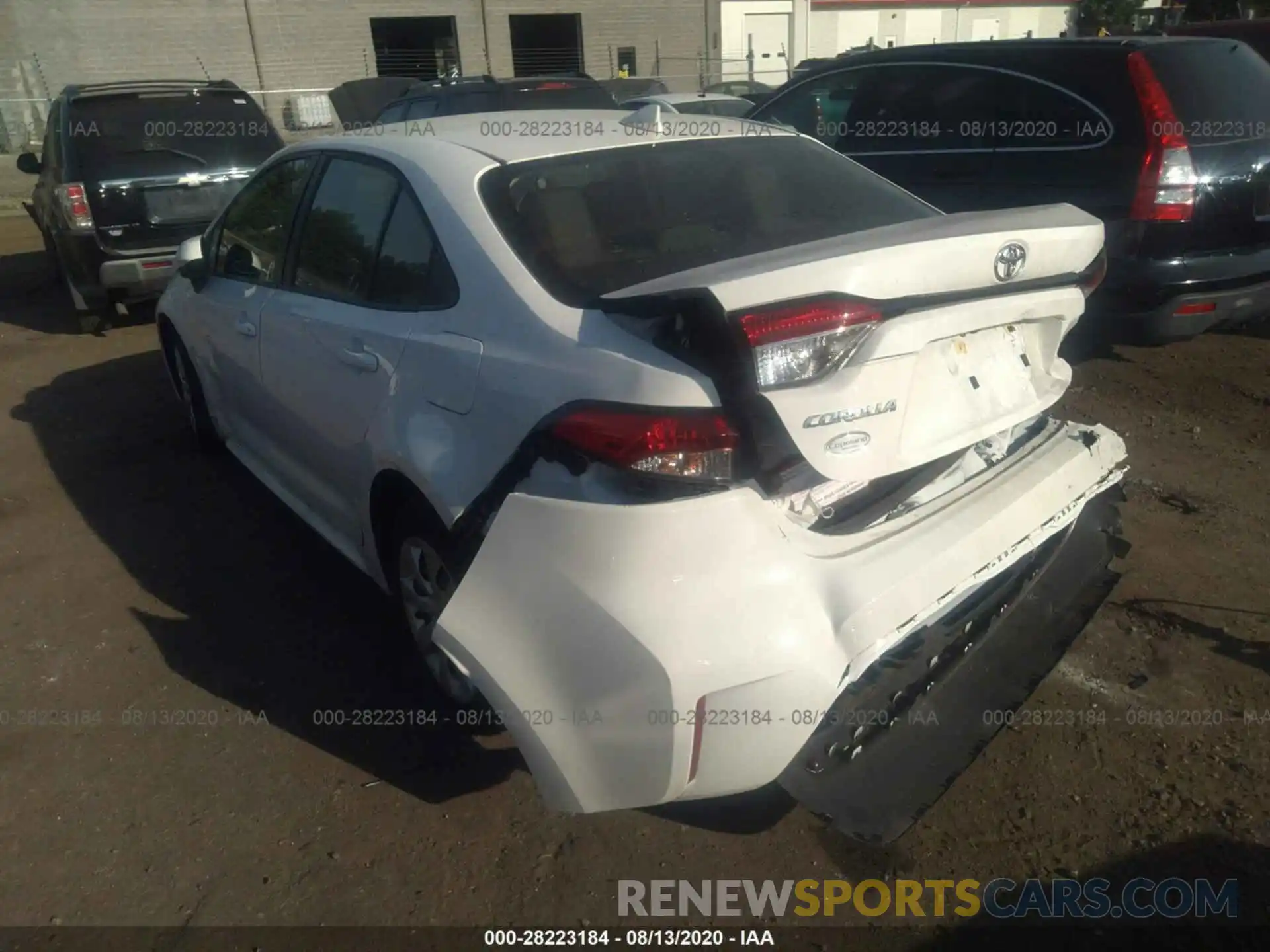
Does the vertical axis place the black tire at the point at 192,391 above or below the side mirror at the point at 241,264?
below

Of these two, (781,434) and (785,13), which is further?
(785,13)

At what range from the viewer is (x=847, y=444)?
82.0 inches

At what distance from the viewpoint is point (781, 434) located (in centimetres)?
205

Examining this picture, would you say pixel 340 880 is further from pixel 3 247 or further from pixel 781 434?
pixel 3 247

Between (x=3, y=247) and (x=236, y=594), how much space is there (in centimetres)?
1223

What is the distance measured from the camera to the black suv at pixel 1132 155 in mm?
4715

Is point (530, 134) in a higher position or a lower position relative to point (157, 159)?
higher

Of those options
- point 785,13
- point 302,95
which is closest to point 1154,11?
point 785,13

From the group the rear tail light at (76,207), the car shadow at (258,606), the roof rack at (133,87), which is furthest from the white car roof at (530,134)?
the roof rack at (133,87)

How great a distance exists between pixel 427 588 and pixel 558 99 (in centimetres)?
855

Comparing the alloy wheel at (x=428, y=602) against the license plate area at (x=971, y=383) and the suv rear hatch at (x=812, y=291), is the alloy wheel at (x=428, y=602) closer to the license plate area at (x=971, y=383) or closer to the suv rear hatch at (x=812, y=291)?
the suv rear hatch at (x=812, y=291)

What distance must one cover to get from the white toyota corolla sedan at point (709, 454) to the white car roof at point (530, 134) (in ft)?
0.09

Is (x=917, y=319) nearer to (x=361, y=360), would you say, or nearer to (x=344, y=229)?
(x=361, y=360)

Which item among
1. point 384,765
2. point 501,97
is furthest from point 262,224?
point 501,97
